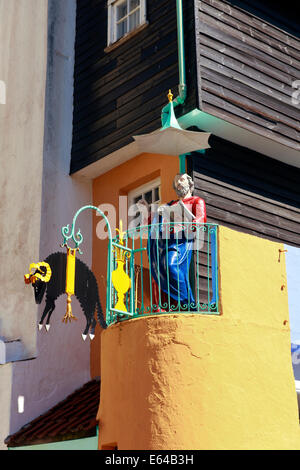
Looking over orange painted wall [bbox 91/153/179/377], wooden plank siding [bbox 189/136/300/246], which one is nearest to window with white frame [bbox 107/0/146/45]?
orange painted wall [bbox 91/153/179/377]

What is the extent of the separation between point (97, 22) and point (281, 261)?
581 centimetres

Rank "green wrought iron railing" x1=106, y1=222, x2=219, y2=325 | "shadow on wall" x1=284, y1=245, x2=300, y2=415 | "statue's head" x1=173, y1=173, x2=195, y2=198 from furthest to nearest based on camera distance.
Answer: "statue's head" x1=173, y1=173, x2=195, y2=198 < "shadow on wall" x1=284, y1=245, x2=300, y2=415 < "green wrought iron railing" x1=106, y1=222, x2=219, y2=325

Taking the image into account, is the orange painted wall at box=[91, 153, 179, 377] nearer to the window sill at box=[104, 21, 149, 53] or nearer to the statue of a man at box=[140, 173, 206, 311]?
the statue of a man at box=[140, 173, 206, 311]

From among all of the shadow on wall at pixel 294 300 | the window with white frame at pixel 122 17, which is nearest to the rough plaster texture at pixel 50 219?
the window with white frame at pixel 122 17

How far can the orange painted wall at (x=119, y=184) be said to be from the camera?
12859mm

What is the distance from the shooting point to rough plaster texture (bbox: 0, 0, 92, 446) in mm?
13070

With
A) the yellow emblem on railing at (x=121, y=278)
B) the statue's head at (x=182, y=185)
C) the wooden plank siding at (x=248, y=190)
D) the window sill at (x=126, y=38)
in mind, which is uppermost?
the window sill at (x=126, y=38)

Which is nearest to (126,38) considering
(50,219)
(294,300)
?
(50,219)

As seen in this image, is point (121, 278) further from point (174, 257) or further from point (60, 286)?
point (60, 286)

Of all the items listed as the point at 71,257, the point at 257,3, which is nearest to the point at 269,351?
the point at 71,257

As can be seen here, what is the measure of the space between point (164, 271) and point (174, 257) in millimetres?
207

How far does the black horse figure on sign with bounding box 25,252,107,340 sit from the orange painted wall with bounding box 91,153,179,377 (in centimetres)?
165

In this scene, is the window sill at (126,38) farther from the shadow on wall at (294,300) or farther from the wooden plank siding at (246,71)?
the shadow on wall at (294,300)

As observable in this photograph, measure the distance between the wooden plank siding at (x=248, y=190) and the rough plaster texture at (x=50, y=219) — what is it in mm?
2473
